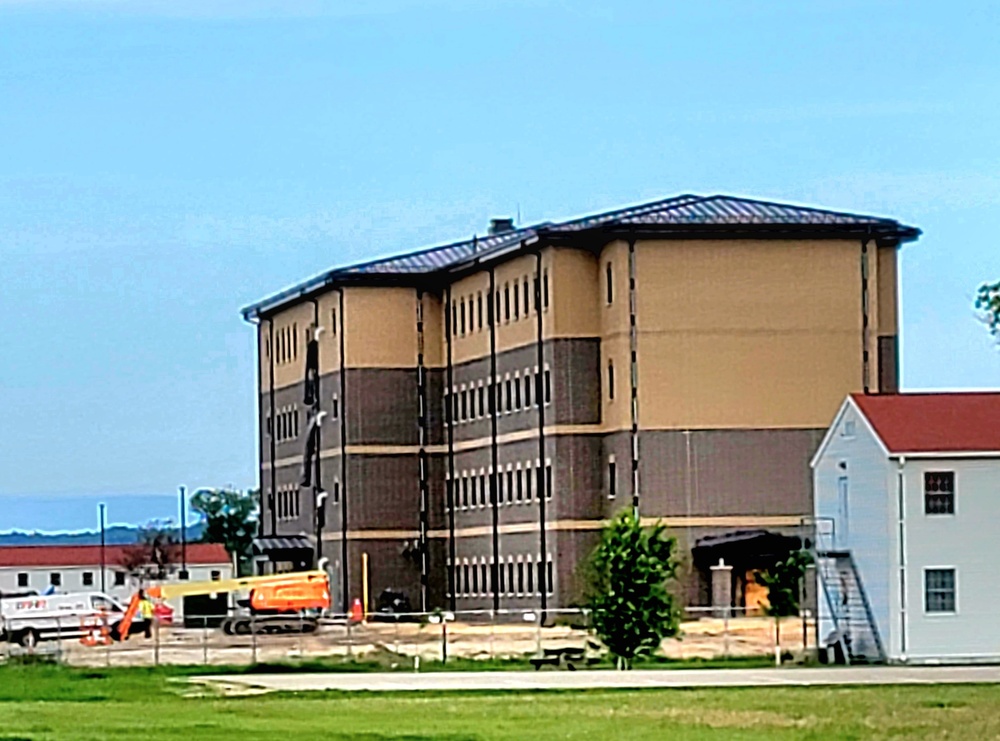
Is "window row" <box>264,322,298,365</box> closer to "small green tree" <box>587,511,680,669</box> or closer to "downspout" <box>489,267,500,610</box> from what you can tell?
"downspout" <box>489,267,500,610</box>

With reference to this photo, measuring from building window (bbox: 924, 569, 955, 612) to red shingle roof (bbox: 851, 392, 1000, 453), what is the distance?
314 cm

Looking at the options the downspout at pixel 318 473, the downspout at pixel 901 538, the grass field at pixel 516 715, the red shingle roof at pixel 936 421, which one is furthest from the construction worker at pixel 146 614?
the grass field at pixel 516 715

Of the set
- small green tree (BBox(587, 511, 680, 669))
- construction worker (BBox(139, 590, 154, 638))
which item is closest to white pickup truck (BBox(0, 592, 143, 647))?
construction worker (BBox(139, 590, 154, 638))

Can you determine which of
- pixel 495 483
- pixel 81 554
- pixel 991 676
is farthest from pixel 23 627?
pixel 81 554

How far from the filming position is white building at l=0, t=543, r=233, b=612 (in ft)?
518

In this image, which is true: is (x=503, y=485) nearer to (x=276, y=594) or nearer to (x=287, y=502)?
(x=276, y=594)

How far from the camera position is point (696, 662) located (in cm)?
6844

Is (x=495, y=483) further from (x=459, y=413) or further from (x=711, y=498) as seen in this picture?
(x=711, y=498)

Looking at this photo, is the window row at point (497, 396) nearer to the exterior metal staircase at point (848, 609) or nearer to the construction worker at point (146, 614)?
the construction worker at point (146, 614)

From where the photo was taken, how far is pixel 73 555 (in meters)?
164

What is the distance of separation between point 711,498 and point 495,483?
13.5m

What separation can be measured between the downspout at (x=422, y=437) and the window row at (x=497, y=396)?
3.93 ft

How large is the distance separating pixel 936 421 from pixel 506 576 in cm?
3758

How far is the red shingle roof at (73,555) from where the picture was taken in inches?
6284
